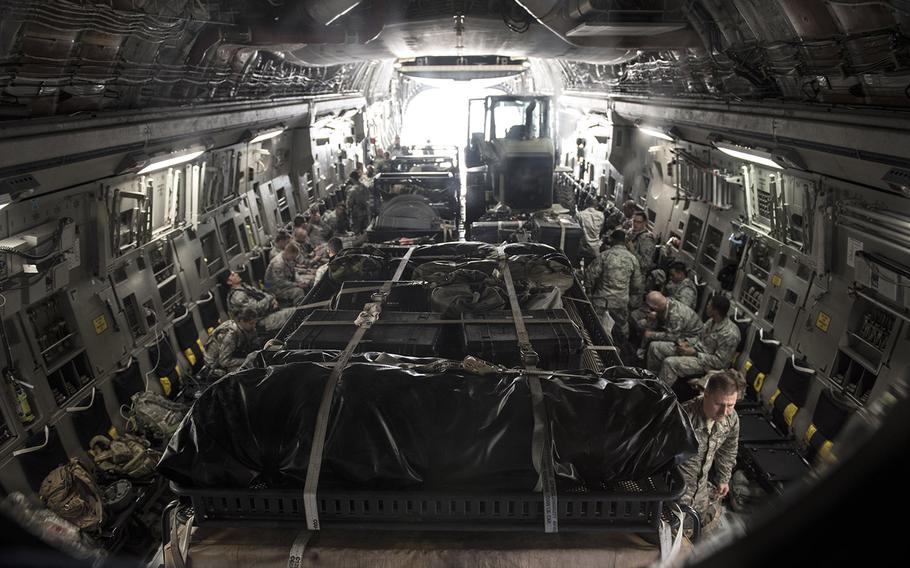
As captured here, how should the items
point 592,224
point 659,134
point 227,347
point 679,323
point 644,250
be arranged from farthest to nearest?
1. point 592,224
2. point 659,134
3. point 644,250
4. point 679,323
5. point 227,347

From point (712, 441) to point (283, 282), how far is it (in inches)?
285

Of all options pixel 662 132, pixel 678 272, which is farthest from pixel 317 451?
pixel 662 132

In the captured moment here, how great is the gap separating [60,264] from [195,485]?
4.40 metres

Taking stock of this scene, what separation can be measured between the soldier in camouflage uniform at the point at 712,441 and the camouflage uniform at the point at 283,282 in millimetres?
6717

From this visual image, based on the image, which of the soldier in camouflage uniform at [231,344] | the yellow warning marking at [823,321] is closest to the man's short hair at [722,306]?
the yellow warning marking at [823,321]

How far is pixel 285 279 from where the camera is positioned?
920 centimetres

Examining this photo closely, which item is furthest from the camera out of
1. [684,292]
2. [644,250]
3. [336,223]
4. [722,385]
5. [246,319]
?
[336,223]

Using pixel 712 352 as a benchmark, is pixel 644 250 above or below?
above

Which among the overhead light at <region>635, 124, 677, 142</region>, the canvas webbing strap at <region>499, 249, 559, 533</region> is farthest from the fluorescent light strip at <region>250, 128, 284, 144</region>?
the canvas webbing strap at <region>499, 249, 559, 533</region>

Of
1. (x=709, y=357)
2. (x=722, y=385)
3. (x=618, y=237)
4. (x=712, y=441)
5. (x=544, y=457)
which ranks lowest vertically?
(x=709, y=357)

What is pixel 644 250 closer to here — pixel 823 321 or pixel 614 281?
pixel 614 281

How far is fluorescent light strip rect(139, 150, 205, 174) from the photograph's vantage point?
22.4 feet

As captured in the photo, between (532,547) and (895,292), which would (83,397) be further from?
(895,292)

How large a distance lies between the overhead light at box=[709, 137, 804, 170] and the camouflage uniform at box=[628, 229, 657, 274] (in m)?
2.57
